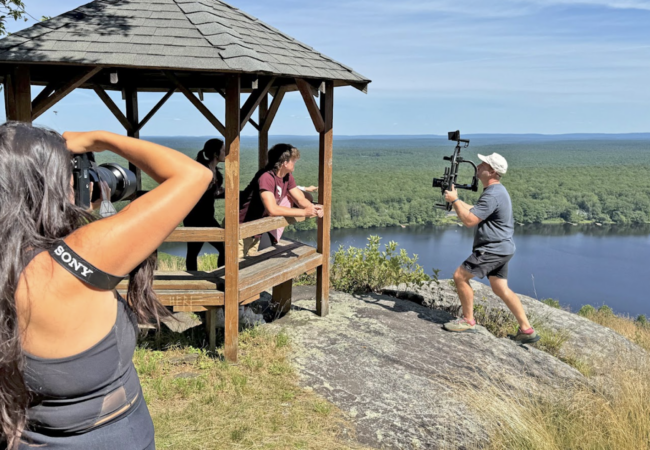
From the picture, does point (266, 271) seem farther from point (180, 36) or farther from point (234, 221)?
point (180, 36)

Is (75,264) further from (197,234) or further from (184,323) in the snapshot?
(184,323)

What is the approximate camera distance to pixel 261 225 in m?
5.21

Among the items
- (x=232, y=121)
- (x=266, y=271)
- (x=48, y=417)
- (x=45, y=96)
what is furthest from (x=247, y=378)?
(x=48, y=417)

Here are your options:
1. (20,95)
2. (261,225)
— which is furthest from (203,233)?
(20,95)

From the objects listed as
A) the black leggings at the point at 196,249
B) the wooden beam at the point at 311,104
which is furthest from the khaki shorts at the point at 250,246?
the wooden beam at the point at 311,104

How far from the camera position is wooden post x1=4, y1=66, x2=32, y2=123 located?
447cm

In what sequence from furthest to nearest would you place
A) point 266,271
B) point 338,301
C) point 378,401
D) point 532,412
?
point 338,301 → point 266,271 → point 378,401 → point 532,412

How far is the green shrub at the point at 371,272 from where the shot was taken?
768cm

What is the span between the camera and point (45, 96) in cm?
461

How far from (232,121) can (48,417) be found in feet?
11.7

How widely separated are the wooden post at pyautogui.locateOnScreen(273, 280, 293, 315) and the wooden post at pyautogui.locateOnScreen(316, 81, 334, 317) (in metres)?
0.34

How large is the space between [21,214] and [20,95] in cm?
386

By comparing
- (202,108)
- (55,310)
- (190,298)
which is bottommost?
(190,298)

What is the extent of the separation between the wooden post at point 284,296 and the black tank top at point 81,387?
191 inches
